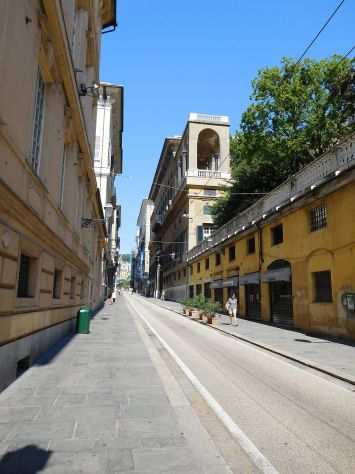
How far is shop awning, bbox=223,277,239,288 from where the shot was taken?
26.9m

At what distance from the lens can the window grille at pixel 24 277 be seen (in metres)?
8.33

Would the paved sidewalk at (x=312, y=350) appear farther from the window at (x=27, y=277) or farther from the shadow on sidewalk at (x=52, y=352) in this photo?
the window at (x=27, y=277)

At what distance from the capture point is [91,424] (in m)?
4.81

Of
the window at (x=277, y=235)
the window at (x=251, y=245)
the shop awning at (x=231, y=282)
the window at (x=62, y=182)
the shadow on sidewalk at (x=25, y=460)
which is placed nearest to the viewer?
the shadow on sidewalk at (x=25, y=460)

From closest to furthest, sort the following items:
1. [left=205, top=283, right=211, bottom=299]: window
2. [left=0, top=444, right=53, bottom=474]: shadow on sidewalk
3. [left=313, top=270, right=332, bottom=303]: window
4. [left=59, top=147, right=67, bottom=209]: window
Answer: [left=0, top=444, right=53, bottom=474]: shadow on sidewalk → [left=59, top=147, right=67, bottom=209]: window → [left=313, top=270, right=332, bottom=303]: window → [left=205, top=283, right=211, bottom=299]: window

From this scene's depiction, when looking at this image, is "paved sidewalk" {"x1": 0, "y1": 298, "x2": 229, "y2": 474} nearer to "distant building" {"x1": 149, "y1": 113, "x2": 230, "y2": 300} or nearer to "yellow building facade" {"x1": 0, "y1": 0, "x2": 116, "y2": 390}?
"yellow building facade" {"x1": 0, "y1": 0, "x2": 116, "y2": 390}

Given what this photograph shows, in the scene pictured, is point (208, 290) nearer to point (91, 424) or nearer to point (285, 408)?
point (285, 408)

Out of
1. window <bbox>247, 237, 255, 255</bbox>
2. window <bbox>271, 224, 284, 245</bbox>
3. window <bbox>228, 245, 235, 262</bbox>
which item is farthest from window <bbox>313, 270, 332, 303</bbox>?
window <bbox>228, 245, 235, 262</bbox>

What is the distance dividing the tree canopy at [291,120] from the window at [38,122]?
22267 millimetres

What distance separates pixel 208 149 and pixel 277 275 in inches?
1405

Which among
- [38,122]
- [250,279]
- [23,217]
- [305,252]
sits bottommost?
[250,279]

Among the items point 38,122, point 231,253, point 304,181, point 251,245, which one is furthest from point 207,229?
point 38,122

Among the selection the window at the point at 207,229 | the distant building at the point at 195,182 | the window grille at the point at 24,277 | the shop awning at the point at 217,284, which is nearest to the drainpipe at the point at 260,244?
the shop awning at the point at 217,284

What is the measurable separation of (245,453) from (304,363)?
6.11 meters
